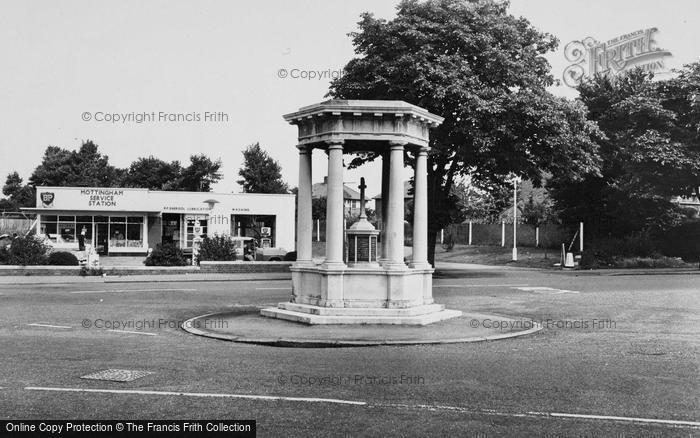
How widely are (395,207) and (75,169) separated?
251ft

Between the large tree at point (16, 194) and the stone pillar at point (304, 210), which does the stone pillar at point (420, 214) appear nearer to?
the stone pillar at point (304, 210)

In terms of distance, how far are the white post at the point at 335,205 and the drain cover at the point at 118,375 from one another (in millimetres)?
6525

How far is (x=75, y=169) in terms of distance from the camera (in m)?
Result: 83.4

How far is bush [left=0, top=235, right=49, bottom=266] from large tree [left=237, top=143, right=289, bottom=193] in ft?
155

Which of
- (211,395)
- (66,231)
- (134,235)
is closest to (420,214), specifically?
(211,395)

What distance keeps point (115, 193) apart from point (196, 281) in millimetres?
23006

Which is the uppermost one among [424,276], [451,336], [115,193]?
[115,193]

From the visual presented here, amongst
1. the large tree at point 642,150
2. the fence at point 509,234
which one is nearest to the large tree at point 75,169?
the fence at point 509,234

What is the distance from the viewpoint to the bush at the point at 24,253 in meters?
30.7

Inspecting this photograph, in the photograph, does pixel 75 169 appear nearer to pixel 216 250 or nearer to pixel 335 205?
pixel 216 250

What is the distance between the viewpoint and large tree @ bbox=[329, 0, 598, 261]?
27.9m

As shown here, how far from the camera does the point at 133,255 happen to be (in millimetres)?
47094

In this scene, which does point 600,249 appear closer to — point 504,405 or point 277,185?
point 504,405

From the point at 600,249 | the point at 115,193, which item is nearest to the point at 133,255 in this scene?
the point at 115,193
